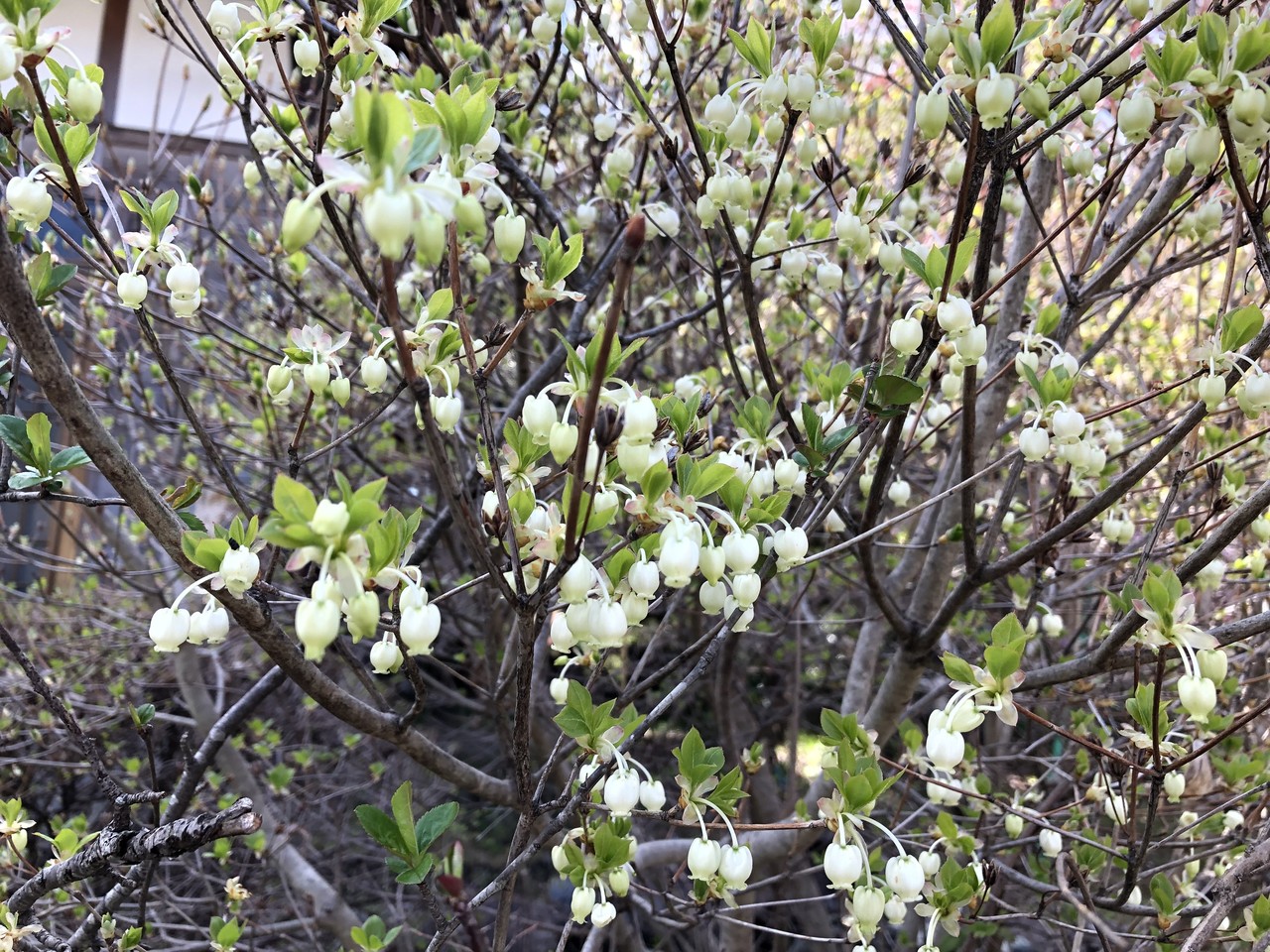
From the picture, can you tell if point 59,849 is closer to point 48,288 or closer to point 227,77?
point 48,288

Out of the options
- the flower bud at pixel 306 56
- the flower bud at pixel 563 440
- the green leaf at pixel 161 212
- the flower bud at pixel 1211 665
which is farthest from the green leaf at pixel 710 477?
the flower bud at pixel 306 56

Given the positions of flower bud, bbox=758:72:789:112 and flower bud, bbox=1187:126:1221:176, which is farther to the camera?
flower bud, bbox=758:72:789:112

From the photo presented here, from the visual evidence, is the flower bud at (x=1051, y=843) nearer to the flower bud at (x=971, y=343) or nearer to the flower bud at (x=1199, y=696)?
the flower bud at (x=1199, y=696)

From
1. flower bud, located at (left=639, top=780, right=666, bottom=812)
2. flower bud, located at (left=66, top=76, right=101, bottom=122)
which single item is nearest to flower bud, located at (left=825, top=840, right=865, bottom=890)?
flower bud, located at (left=639, top=780, right=666, bottom=812)

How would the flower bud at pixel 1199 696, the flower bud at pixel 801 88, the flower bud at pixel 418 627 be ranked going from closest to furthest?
the flower bud at pixel 418 627
the flower bud at pixel 1199 696
the flower bud at pixel 801 88

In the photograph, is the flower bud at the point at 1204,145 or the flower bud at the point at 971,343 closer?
the flower bud at the point at 1204,145

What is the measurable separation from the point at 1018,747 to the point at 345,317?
403 cm

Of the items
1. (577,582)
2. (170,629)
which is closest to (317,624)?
(577,582)

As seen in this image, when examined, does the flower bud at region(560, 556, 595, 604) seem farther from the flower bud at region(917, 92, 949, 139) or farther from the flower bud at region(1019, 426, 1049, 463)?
the flower bud at region(1019, 426, 1049, 463)

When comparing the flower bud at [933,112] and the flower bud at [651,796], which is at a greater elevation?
the flower bud at [933,112]

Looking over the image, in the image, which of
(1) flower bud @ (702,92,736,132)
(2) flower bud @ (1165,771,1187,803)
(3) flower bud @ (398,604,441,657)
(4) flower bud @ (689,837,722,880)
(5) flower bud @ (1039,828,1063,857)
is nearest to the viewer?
(3) flower bud @ (398,604,441,657)

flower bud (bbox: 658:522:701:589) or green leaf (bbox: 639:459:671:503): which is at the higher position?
green leaf (bbox: 639:459:671:503)

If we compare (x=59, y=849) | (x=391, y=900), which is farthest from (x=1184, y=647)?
(x=391, y=900)

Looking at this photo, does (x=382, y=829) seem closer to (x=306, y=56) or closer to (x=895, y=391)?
(x=895, y=391)
